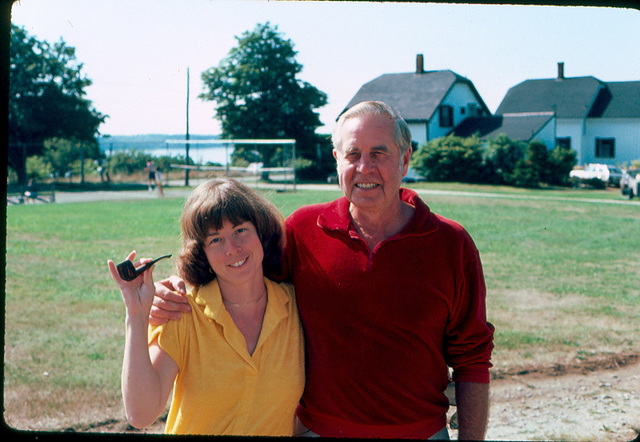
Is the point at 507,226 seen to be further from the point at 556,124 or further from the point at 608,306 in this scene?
the point at 556,124

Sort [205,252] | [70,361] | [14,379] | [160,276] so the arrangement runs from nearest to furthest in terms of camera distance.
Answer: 1. [205,252]
2. [14,379]
3. [70,361]
4. [160,276]

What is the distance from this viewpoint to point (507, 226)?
15312 millimetres

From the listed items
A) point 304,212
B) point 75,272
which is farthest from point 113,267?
point 75,272

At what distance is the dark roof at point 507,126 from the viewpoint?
3781 centimetres

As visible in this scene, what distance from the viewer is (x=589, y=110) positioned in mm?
40031

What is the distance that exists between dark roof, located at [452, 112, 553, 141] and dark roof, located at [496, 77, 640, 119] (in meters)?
1.72

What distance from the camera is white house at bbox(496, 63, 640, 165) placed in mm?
38281

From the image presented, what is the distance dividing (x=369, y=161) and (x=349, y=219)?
266 millimetres

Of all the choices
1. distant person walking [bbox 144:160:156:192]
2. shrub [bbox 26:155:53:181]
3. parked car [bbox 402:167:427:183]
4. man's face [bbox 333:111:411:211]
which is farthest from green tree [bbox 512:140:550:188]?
man's face [bbox 333:111:411:211]

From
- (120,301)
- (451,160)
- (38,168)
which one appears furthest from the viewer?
(451,160)

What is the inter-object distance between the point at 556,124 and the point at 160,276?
36.5 meters

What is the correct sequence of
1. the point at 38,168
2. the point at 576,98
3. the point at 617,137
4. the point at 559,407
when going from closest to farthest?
1. the point at 559,407
2. the point at 38,168
3. the point at 617,137
4. the point at 576,98

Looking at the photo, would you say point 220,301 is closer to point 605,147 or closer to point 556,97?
point 605,147

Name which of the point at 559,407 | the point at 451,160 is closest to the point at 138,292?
the point at 559,407
